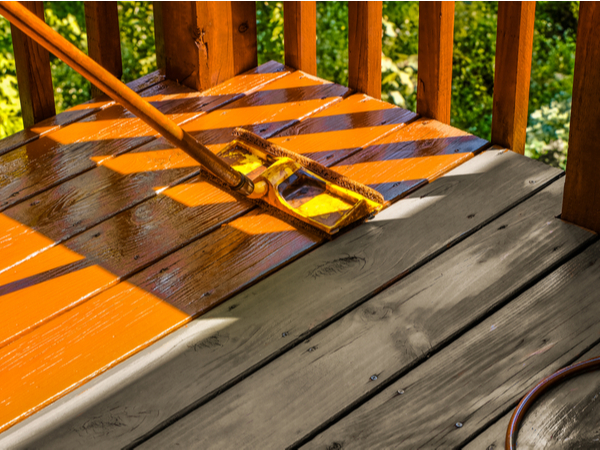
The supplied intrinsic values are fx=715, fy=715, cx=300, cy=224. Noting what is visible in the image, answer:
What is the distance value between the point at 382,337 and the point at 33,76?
4.80 feet

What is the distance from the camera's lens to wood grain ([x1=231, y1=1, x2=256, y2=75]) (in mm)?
2414

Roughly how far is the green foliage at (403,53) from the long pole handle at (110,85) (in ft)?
12.3

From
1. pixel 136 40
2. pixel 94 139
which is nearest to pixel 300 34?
pixel 94 139

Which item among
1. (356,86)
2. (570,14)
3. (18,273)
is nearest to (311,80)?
(356,86)

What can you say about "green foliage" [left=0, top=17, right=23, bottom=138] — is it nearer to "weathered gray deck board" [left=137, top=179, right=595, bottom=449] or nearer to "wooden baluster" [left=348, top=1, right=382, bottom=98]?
"wooden baluster" [left=348, top=1, right=382, bottom=98]

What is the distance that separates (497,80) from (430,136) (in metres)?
0.26

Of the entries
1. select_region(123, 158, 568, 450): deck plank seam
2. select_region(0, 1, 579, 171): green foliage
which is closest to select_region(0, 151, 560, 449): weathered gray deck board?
select_region(123, 158, 568, 450): deck plank seam

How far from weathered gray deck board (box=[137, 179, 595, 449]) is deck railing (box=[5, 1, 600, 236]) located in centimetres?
15

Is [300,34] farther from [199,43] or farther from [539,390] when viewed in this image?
[539,390]

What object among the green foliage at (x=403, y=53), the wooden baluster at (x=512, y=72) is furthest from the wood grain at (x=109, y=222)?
the green foliage at (x=403, y=53)

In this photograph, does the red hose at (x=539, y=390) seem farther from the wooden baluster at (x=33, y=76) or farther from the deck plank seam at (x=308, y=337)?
the wooden baluster at (x=33, y=76)

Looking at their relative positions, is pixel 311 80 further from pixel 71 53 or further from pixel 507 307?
pixel 507 307

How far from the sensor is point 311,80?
2471mm

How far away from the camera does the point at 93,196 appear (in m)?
1.97
